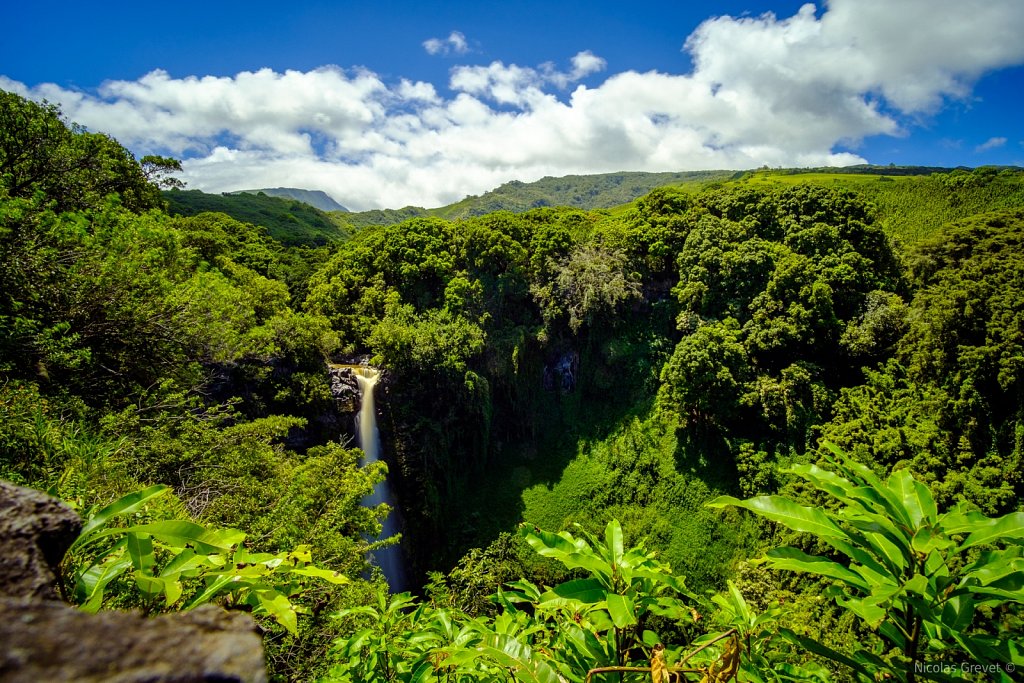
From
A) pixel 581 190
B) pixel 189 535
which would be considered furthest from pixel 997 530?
pixel 581 190

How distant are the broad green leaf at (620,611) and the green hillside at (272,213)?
33744mm

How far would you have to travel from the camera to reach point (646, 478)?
14.7 meters

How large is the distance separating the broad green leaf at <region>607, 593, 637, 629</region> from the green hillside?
3374cm

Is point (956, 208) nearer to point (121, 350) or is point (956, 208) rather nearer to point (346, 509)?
point (346, 509)

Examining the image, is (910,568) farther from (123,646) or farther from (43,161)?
(43,161)

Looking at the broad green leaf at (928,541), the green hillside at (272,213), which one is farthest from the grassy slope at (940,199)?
the green hillside at (272,213)

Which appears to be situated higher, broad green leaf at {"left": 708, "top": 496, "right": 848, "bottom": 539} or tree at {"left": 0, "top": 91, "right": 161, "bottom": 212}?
tree at {"left": 0, "top": 91, "right": 161, "bottom": 212}

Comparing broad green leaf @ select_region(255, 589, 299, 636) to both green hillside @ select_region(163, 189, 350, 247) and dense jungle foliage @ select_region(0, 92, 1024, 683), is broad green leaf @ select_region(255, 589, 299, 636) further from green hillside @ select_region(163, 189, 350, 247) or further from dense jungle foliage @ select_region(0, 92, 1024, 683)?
green hillside @ select_region(163, 189, 350, 247)

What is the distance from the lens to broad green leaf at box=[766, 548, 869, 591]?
1.29 metres

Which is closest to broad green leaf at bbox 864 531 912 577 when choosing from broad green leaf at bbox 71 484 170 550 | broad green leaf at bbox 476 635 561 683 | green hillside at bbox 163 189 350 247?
broad green leaf at bbox 476 635 561 683

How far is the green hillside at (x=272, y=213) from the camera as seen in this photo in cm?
3588

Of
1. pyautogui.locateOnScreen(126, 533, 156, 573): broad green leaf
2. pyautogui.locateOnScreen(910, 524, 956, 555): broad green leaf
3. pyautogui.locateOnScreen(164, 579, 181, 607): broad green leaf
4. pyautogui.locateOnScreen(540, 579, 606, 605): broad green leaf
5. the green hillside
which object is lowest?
pyautogui.locateOnScreen(540, 579, 606, 605): broad green leaf

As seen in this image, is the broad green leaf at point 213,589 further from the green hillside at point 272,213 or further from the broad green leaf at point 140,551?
the green hillside at point 272,213

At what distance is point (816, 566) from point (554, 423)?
54.8 feet
